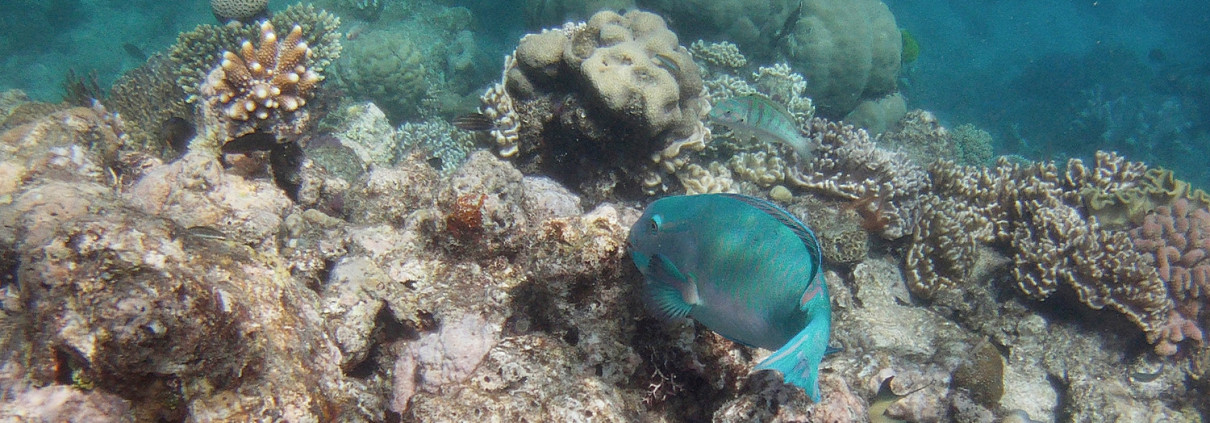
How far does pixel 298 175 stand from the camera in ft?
14.1

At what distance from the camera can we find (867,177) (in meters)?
6.05

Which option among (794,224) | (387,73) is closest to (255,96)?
(794,224)

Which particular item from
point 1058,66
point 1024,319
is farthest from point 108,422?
point 1058,66

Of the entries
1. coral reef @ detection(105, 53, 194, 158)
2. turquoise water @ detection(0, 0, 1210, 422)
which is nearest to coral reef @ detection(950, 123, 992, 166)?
turquoise water @ detection(0, 0, 1210, 422)

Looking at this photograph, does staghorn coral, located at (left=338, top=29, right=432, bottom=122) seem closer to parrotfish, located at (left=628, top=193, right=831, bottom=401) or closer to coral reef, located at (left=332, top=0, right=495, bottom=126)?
coral reef, located at (left=332, top=0, right=495, bottom=126)

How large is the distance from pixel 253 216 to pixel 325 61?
3840 millimetres

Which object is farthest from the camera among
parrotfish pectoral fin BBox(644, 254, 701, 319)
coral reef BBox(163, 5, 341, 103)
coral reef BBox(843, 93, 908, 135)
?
coral reef BBox(843, 93, 908, 135)

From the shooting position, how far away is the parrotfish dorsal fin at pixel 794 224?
5.54 feet

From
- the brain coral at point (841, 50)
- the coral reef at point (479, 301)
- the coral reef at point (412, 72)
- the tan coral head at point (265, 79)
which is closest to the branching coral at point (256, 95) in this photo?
the tan coral head at point (265, 79)

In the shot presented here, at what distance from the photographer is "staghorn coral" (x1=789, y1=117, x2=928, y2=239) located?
5.76 m

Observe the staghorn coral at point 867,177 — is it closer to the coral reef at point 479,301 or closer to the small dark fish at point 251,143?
the coral reef at point 479,301

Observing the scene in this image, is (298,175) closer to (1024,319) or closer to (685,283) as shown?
(685,283)

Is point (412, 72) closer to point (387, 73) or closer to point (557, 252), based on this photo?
point (387, 73)

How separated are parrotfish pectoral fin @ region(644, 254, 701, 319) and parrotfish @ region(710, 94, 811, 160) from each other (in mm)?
3574
